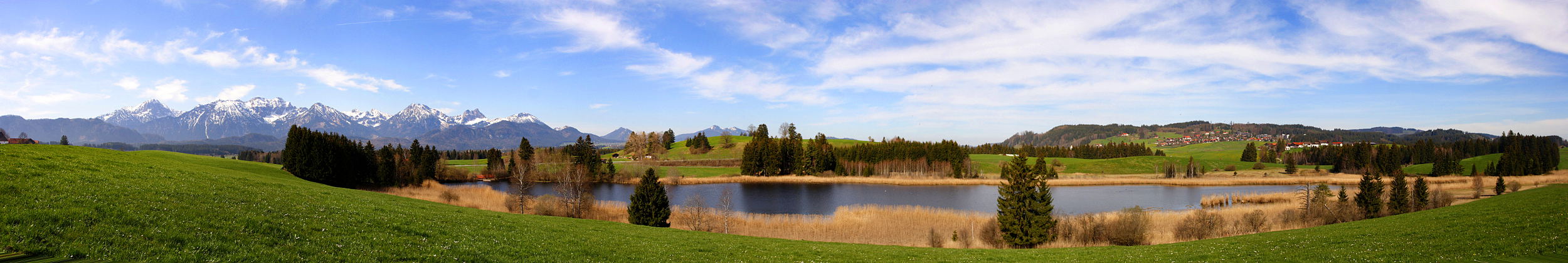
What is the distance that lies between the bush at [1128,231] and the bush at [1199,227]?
181 centimetres

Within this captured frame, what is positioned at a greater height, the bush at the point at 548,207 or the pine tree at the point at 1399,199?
the pine tree at the point at 1399,199

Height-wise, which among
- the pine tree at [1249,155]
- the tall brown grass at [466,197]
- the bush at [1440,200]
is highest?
the pine tree at [1249,155]

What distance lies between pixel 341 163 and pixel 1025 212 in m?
54.9

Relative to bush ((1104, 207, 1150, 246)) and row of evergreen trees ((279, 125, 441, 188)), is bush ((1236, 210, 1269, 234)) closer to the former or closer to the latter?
bush ((1104, 207, 1150, 246))

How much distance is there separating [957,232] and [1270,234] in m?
14.9

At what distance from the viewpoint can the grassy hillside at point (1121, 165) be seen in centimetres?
10769

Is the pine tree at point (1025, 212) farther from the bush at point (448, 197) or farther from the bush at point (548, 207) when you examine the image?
the bush at point (448, 197)

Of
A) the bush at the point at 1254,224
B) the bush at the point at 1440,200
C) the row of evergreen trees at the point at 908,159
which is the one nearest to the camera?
the bush at the point at 1254,224

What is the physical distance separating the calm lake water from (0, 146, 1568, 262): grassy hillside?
102ft

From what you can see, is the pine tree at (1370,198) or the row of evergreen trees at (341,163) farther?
the row of evergreen trees at (341,163)

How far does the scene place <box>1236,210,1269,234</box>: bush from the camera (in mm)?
31656

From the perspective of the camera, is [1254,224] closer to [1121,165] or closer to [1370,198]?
[1370,198]

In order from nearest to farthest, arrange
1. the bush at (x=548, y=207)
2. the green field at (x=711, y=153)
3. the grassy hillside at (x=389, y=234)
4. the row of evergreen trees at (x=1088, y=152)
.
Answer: the grassy hillside at (x=389, y=234)
the bush at (x=548, y=207)
the green field at (x=711, y=153)
the row of evergreen trees at (x=1088, y=152)

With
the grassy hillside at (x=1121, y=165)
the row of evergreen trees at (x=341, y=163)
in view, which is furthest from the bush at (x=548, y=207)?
the grassy hillside at (x=1121, y=165)
